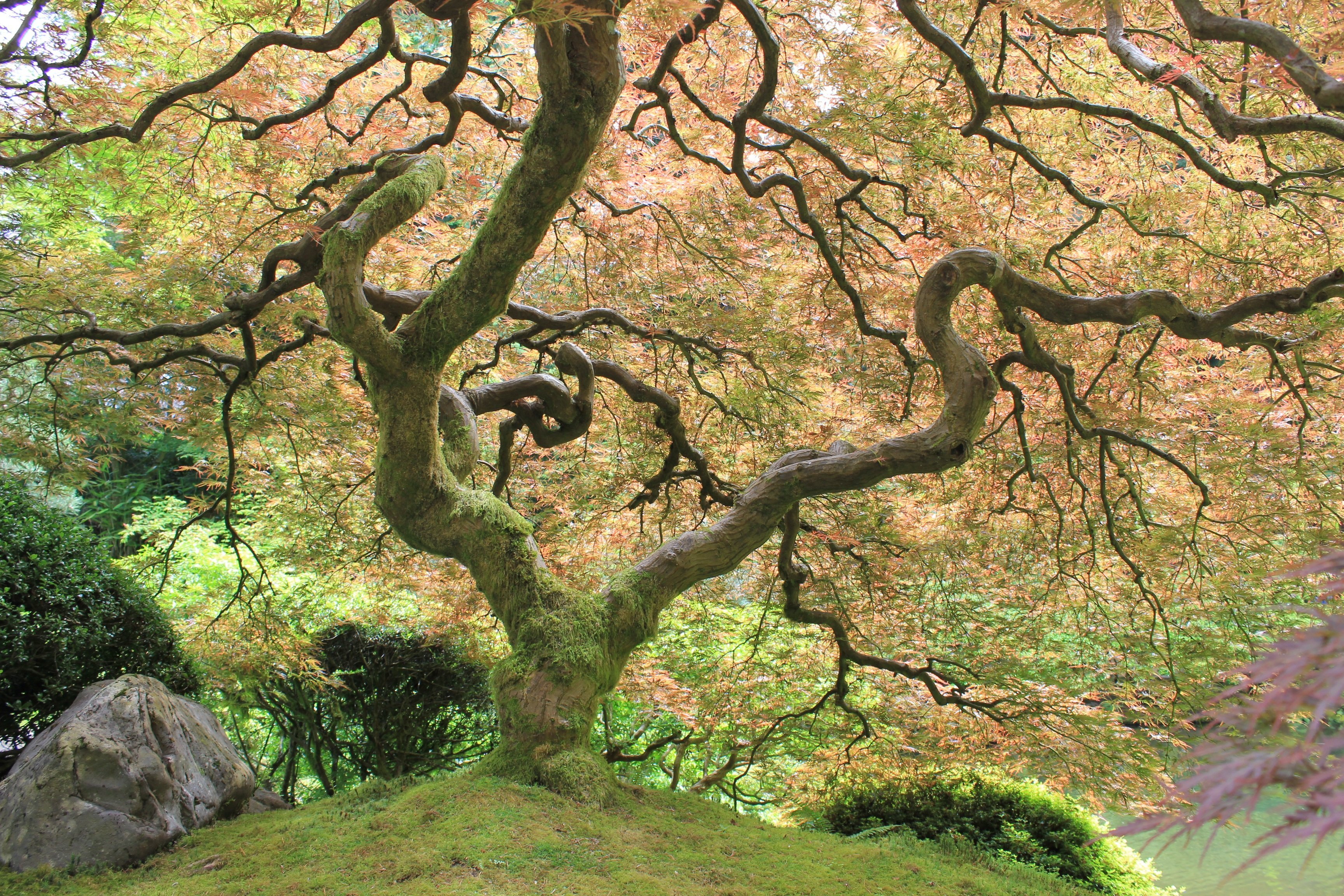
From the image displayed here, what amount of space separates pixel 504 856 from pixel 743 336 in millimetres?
3099

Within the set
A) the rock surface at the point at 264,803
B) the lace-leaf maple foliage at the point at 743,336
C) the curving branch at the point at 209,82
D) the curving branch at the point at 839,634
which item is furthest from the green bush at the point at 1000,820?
the curving branch at the point at 209,82

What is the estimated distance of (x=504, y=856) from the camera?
84.4 inches

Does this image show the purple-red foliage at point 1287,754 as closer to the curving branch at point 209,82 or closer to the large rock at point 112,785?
the curving branch at point 209,82

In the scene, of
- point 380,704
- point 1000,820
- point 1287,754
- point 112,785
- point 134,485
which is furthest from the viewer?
point 134,485

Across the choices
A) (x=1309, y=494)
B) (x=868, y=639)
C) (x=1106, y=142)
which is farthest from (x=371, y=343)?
(x=1309, y=494)

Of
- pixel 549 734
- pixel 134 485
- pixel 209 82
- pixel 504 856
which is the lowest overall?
pixel 504 856

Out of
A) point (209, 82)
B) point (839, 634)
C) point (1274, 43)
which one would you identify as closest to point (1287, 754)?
point (1274, 43)

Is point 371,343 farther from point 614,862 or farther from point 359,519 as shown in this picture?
point 359,519

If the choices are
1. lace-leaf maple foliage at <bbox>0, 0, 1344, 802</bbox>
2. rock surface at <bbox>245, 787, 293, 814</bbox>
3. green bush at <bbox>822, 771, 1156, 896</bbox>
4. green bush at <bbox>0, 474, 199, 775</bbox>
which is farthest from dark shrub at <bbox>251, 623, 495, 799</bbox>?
green bush at <bbox>822, 771, 1156, 896</bbox>

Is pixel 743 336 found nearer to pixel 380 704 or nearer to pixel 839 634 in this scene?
pixel 839 634

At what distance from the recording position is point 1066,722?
150 inches

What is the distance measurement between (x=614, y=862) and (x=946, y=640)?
3.01 metres

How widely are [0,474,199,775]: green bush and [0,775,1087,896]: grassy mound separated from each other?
0.85 metres

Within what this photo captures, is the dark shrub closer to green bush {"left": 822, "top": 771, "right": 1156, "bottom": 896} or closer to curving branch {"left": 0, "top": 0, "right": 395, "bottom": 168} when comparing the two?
green bush {"left": 822, "top": 771, "right": 1156, "bottom": 896}
